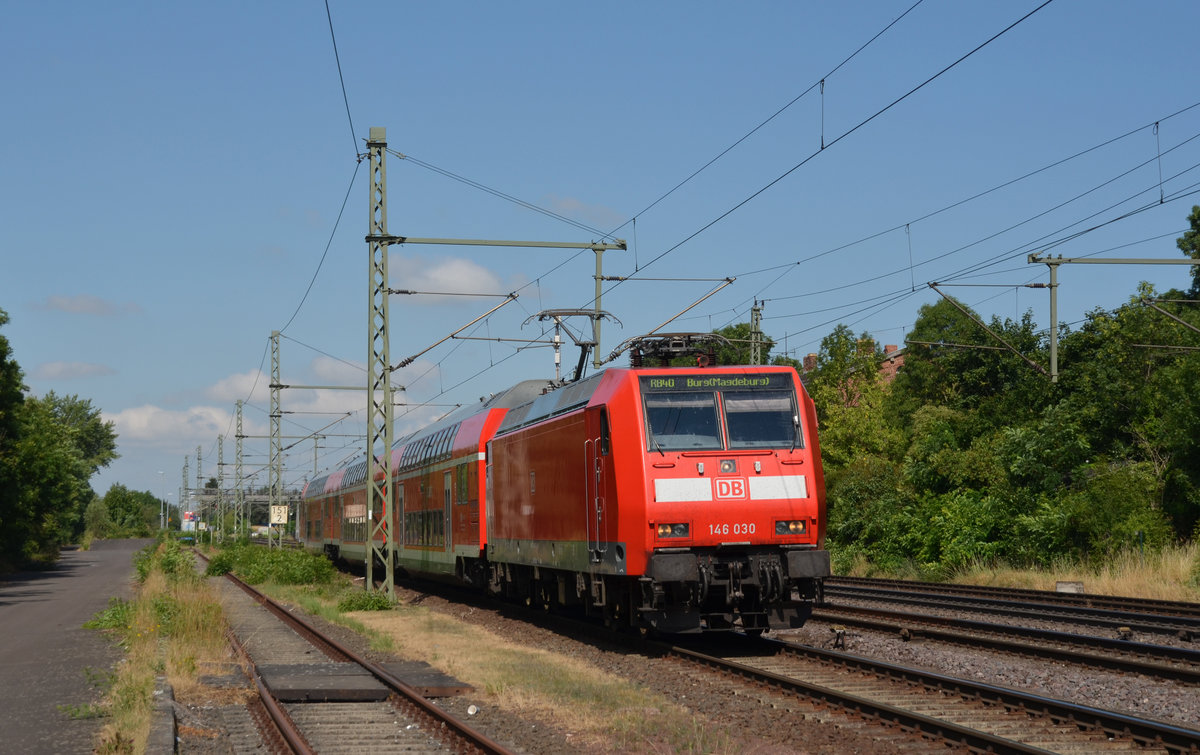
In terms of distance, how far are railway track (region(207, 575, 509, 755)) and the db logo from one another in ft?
14.2

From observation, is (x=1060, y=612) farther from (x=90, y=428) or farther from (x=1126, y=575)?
(x=90, y=428)

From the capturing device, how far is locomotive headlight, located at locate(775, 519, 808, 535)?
14758 millimetres

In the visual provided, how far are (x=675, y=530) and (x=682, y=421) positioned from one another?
55.1 inches

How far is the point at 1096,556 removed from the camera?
26.8 metres

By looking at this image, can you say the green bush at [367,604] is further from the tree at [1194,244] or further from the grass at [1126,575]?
the tree at [1194,244]

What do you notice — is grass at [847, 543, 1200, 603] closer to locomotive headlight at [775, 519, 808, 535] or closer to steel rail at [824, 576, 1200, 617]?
steel rail at [824, 576, 1200, 617]

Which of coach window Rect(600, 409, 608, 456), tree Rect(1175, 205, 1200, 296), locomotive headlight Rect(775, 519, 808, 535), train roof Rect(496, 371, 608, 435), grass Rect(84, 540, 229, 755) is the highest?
tree Rect(1175, 205, 1200, 296)

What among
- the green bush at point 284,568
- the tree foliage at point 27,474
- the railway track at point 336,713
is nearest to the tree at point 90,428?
the tree foliage at point 27,474

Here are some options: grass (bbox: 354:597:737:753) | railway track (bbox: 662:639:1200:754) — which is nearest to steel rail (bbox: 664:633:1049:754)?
railway track (bbox: 662:639:1200:754)

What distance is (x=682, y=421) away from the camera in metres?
15.1

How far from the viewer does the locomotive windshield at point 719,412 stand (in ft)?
49.3

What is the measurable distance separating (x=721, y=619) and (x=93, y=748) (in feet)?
25.3

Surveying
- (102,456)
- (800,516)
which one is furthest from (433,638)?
(102,456)

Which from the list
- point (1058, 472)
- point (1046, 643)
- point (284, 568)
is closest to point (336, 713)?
point (1046, 643)
